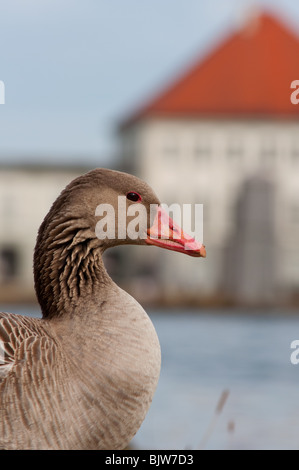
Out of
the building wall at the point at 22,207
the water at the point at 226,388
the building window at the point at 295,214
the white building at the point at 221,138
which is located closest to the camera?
the water at the point at 226,388

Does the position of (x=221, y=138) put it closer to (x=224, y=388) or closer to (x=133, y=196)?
(x=224, y=388)

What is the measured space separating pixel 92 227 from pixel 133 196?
232 millimetres

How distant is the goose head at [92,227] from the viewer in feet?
13.3

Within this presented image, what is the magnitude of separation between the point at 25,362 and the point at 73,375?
21cm

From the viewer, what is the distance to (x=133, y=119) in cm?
5834

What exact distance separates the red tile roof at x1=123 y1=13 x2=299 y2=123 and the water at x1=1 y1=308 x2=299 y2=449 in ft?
111

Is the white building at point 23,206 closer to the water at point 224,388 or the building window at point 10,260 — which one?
the building window at point 10,260

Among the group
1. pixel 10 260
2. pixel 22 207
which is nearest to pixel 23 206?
pixel 22 207

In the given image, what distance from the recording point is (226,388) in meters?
7.86

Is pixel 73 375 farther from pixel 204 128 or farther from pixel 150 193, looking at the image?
pixel 204 128

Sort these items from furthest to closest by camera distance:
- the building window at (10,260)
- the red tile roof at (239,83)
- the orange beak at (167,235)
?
the building window at (10,260)
the red tile roof at (239,83)
the orange beak at (167,235)

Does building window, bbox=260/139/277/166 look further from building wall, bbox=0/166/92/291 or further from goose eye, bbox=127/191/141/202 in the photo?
goose eye, bbox=127/191/141/202

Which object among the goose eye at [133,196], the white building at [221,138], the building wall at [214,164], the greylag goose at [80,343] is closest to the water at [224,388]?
the greylag goose at [80,343]

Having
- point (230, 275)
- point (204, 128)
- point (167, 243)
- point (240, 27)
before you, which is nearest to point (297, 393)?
point (167, 243)
